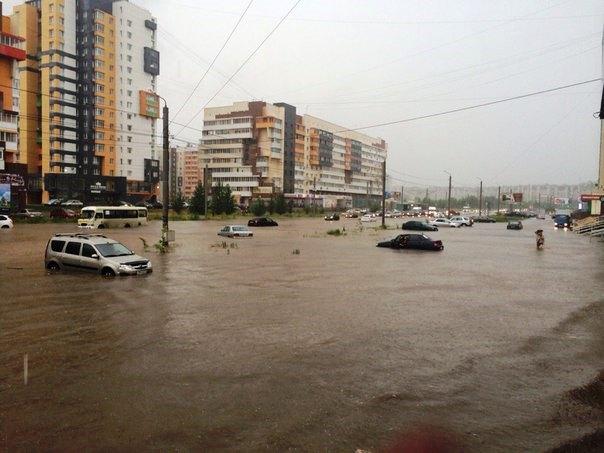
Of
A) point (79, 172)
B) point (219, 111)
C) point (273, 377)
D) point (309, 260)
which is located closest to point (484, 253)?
point (309, 260)

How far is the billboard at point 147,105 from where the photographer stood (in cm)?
10175

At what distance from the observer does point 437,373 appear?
809 cm

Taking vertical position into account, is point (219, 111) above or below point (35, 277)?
above

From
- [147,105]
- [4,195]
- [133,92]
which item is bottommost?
[4,195]

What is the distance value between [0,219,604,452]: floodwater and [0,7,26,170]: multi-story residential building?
5361cm

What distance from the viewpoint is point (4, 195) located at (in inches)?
2127

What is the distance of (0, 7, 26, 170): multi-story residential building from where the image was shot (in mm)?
61844

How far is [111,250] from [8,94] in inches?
2287

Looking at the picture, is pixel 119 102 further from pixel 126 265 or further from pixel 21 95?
pixel 126 265

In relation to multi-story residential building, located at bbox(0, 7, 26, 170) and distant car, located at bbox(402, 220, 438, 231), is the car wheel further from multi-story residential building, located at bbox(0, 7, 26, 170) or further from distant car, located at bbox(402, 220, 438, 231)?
multi-story residential building, located at bbox(0, 7, 26, 170)

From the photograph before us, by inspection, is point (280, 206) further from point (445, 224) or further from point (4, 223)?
point (4, 223)

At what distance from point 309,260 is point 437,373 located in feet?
55.0

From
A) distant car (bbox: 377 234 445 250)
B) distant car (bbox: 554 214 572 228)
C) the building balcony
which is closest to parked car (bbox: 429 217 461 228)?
distant car (bbox: 554 214 572 228)

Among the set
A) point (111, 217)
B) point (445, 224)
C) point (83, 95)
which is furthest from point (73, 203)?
point (445, 224)
